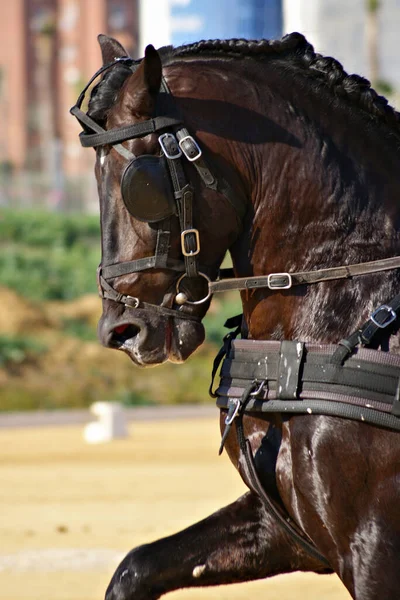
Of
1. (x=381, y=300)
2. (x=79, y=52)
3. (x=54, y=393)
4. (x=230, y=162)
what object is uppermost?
(x=79, y=52)

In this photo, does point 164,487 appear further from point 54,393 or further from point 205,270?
point 54,393

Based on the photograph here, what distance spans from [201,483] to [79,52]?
4207 cm

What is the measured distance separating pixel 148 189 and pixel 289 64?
0.69 metres

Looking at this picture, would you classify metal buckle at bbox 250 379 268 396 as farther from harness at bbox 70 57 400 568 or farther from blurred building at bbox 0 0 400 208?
blurred building at bbox 0 0 400 208

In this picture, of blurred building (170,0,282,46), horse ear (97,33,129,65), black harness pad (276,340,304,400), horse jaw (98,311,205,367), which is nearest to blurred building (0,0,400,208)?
blurred building (170,0,282,46)

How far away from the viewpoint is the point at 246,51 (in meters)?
3.66

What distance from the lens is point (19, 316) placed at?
2258 centimetres

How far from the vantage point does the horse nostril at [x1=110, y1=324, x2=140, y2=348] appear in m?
3.52

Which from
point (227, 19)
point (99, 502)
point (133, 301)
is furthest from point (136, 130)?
point (227, 19)

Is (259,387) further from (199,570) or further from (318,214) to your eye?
(199,570)

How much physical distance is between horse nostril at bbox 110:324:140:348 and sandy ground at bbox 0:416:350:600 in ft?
7.99

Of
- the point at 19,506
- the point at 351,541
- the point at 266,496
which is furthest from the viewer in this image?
the point at 19,506

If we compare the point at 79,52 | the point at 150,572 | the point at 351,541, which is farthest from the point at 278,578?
the point at 79,52

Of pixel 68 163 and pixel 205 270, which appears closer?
pixel 205 270
